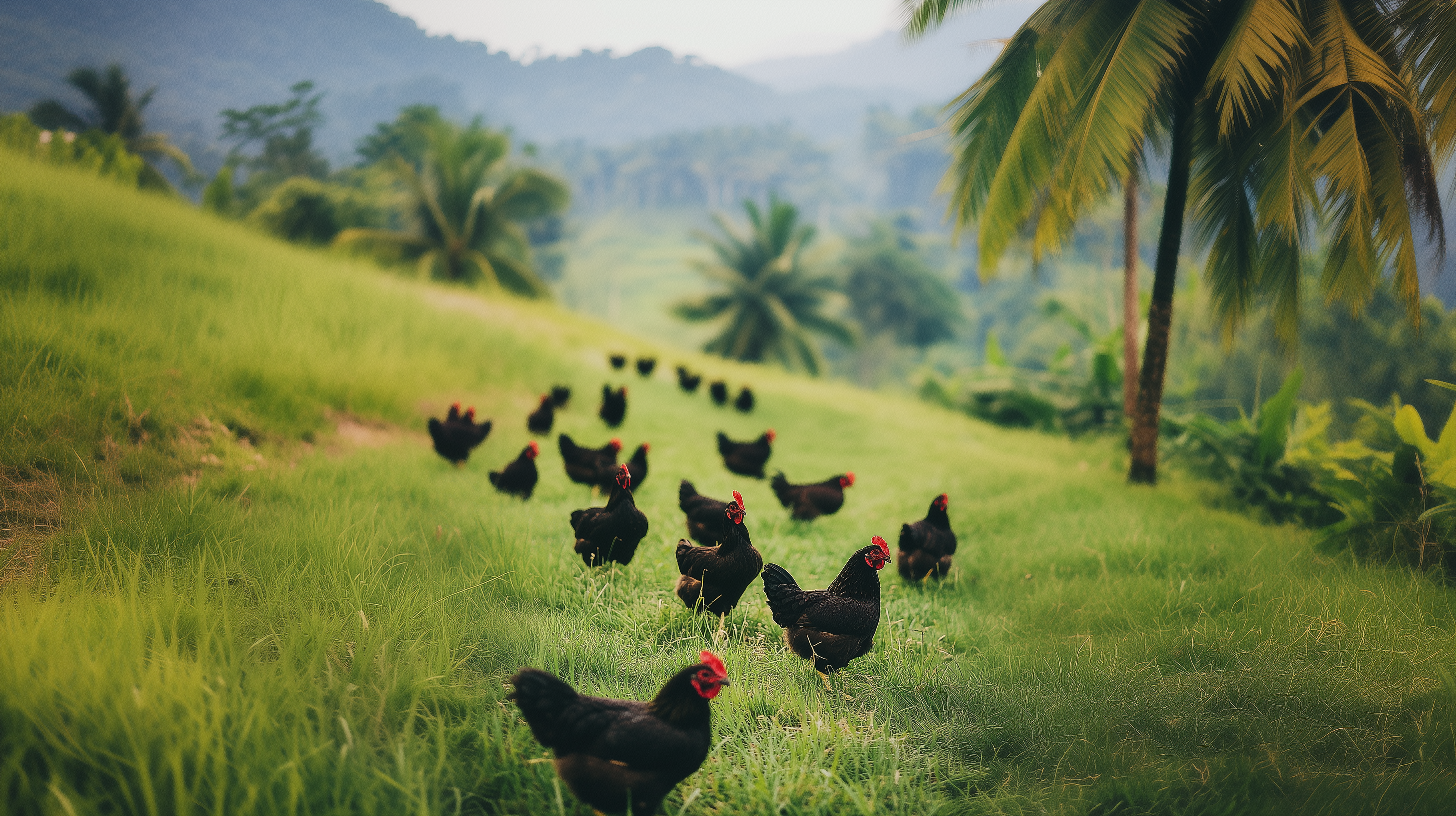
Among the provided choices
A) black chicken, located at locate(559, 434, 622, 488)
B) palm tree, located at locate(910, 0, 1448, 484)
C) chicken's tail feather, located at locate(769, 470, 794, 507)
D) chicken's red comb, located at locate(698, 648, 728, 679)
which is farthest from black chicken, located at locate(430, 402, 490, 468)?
palm tree, located at locate(910, 0, 1448, 484)

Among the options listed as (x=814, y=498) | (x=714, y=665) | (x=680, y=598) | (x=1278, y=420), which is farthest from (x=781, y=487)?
(x=1278, y=420)

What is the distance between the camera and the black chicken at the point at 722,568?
3.01 m

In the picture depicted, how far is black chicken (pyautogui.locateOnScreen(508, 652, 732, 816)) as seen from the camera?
72.6 inches

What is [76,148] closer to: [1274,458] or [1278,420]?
[1278,420]

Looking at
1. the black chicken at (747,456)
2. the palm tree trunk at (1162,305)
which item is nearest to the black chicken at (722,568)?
the black chicken at (747,456)

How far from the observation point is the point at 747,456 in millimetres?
6816

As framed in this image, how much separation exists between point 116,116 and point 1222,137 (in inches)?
677

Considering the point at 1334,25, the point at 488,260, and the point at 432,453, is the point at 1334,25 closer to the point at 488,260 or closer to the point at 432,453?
the point at 432,453

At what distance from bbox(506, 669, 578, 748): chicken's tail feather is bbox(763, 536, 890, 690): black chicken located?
3.77 ft

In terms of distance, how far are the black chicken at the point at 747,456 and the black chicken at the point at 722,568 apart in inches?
141

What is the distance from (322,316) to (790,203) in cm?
2086

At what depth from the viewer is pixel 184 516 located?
3080 mm

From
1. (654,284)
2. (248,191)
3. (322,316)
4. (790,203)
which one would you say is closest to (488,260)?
(248,191)

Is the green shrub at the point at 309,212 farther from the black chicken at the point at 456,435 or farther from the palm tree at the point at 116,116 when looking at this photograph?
the black chicken at the point at 456,435
